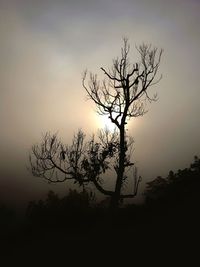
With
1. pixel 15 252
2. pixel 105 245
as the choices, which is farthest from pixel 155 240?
pixel 15 252

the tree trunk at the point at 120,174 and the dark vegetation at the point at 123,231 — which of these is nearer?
the dark vegetation at the point at 123,231

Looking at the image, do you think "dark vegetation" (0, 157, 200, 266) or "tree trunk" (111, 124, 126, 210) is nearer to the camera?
"dark vegetation" (0, 157, 200, 266)

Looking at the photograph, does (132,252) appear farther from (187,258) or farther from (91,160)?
(91,160)

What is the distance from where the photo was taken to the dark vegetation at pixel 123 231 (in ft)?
50.1

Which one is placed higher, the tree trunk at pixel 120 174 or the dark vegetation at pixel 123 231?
the tree trunk at pixel 120 174

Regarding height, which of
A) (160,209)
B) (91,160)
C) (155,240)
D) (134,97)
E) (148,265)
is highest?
(134,97)

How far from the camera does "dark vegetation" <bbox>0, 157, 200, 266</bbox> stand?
15273mm

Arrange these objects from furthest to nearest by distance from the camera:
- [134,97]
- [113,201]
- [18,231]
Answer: [18,231] < [134,97] < [113,201]

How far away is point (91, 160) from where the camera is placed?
2538cm

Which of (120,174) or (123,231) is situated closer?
(123,231)

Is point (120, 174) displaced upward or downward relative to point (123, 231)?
upward

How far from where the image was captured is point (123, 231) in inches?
743

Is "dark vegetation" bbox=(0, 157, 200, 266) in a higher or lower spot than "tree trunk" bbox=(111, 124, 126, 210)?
lower

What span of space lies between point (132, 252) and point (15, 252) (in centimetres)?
716
